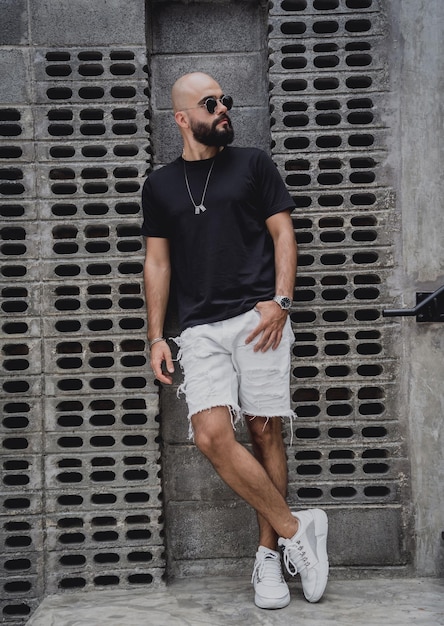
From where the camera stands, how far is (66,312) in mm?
3959

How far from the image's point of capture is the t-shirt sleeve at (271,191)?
3.55 metres

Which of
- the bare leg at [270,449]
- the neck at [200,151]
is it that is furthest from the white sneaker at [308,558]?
the neck at [200,151]

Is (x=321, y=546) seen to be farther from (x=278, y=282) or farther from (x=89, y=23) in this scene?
(x=89, y=23)

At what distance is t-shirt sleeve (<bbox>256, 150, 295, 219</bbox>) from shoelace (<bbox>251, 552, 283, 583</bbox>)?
192 cm

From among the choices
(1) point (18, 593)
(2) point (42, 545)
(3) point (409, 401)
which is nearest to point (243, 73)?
(3) point (409, 401)

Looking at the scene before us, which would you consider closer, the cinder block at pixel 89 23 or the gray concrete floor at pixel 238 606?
the gray concrete floor at pixel 238 606

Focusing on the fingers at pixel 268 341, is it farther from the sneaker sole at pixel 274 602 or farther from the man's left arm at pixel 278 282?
the sneaker sole at pixel 274 602

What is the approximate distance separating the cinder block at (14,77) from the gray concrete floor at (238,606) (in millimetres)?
3110

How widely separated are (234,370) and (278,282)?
0.56 m

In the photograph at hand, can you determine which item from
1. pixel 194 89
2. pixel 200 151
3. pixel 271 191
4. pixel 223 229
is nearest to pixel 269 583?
pixel 223 229

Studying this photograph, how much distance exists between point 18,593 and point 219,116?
122 inches

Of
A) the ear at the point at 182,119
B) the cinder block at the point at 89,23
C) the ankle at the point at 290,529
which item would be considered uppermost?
the cinder block at the point at 89,23

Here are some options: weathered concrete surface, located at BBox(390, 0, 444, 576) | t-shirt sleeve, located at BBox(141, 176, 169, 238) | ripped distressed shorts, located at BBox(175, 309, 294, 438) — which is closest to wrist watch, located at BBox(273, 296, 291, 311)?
ripped distressed shorts, located at BBox(175, 309, 294, 438)

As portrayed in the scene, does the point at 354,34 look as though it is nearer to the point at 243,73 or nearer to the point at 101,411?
the point at 243,73
